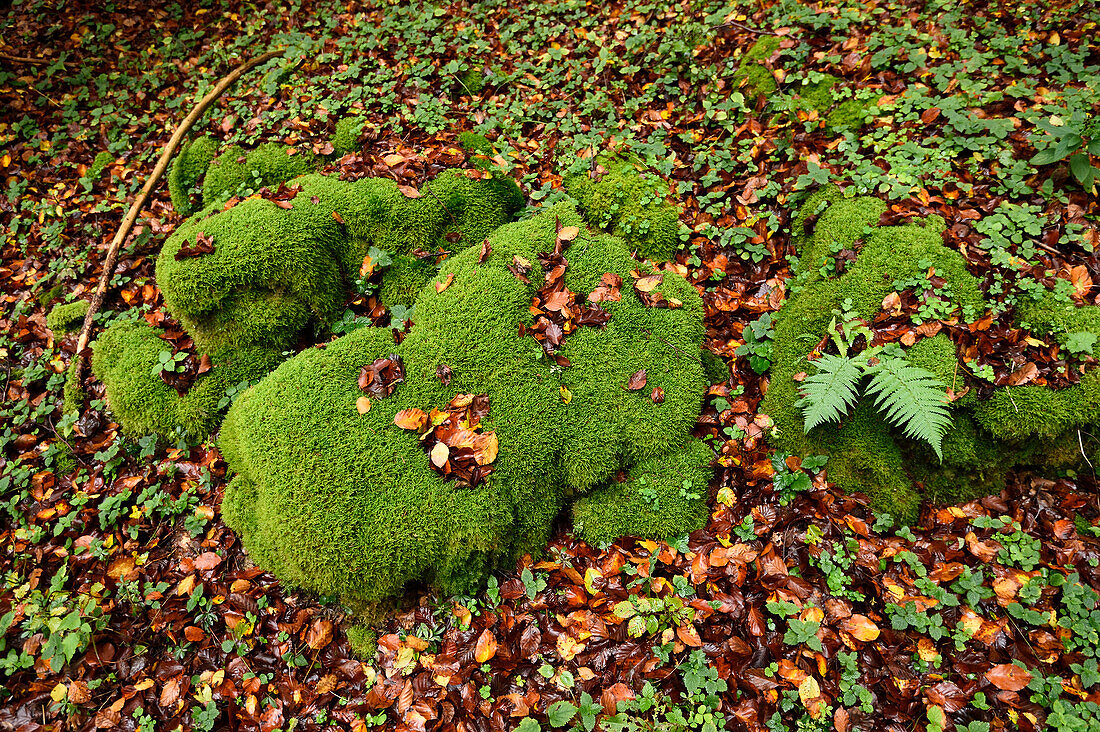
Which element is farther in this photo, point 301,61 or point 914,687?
point 301,61

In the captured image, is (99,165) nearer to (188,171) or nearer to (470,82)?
(188,171)

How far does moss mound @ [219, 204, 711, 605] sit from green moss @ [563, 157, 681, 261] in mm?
777

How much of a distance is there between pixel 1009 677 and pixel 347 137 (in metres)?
6.40

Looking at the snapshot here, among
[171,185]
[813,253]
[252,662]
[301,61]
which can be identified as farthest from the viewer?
[301,61]

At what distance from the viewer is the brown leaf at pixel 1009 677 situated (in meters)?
2.86

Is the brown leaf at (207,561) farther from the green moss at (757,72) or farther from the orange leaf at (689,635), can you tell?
the green moss at (757,72)

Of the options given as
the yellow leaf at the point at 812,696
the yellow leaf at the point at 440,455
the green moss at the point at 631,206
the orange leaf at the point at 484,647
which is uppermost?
the green moss at the point at 631,206

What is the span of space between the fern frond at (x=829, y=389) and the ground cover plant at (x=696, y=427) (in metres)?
0.17

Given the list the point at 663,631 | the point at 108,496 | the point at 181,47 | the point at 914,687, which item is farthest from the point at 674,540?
the point at 181,47

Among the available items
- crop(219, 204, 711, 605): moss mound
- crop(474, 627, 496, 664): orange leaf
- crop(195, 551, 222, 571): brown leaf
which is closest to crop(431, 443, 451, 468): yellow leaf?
crop(219, 204, 711, 605): moss mound

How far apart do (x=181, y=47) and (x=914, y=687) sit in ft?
33.6

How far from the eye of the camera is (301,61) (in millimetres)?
6617

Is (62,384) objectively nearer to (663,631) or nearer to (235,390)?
(235,390)

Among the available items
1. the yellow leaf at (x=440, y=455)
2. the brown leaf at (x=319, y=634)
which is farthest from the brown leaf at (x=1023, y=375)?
the brown leaf at (x=319, y=634)
